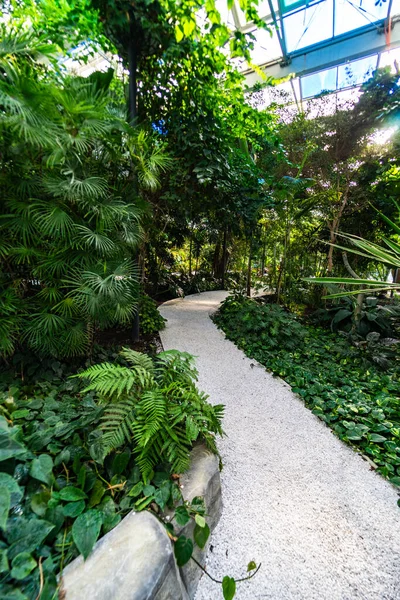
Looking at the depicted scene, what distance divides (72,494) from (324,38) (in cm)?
1014

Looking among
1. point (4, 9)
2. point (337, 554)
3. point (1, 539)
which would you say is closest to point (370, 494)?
point (337, 554)

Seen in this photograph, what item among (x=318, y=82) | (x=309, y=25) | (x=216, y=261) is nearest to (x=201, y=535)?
(x=216, y=261)

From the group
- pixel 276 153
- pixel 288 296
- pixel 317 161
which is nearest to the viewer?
pixel 317 161

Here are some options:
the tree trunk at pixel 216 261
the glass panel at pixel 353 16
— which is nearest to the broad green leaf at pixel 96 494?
the tree trunk at pixel 216 261

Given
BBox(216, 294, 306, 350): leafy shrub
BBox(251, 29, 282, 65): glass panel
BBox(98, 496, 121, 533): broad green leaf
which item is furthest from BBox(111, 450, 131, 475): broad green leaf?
BBox(251, 29, 282, 65): glass panel

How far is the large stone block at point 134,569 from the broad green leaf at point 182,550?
0.02 m

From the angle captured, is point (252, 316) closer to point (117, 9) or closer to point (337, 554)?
point (337, 554)

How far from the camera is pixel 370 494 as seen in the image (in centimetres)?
139

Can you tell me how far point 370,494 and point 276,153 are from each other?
16.3 feet

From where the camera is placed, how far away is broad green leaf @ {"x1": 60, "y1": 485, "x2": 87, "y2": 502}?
3.02 feet

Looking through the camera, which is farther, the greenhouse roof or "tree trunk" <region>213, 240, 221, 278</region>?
"tree trunk" <region>213, 240, 221, 278</region>

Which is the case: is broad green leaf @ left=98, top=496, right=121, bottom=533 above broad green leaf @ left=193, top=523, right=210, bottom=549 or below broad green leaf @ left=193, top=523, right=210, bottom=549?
above

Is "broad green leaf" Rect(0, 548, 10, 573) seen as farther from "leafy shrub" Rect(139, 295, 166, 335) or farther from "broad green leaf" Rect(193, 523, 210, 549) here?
"leafy shrub" Rect(139, 295, 166, 335)

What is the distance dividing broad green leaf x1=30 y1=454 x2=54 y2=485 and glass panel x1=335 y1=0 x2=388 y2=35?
908 cm
